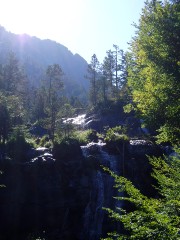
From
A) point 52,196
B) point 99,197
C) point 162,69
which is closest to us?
point 162,69

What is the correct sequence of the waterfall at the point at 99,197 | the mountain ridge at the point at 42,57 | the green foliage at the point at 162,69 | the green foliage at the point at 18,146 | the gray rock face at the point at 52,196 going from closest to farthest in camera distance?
the green foliage at the point at 162,69 < the waterfall at the point at 99,197 < the gray rock face at the point at 52,196 < the green foliage at the point at 18,146 < the mountain ridge at the point at 42,57

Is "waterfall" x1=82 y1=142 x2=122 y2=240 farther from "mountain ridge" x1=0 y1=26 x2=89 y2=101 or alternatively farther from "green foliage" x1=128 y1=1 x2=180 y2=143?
"mountain ridge" x1=0 y1=26 x2=89 y2=101

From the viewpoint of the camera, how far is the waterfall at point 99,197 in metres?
26.0

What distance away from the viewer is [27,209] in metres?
27.2

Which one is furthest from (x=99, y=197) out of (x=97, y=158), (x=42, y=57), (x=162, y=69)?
(x=42, y=57)

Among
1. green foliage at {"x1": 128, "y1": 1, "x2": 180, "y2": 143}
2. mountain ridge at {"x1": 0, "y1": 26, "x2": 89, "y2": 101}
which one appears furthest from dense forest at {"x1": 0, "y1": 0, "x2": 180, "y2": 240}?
mountain ridge at {"x1": 0, "y1": 26, "x2": 89, "y2": 101}

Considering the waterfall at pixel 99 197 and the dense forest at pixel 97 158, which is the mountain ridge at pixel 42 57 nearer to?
the dense forest at pixel 97 158

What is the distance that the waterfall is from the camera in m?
26.0

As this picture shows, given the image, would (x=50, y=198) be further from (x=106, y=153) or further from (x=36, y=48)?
(x=36, y=48)

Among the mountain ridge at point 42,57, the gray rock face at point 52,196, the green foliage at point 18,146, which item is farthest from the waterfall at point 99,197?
the mountain ridge at point 42,57

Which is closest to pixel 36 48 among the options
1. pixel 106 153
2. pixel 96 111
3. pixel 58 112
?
pixel 96 111

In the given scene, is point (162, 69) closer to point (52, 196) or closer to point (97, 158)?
point (97, 158)

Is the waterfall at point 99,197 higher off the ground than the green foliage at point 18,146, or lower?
lower

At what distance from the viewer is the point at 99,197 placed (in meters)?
27.0
